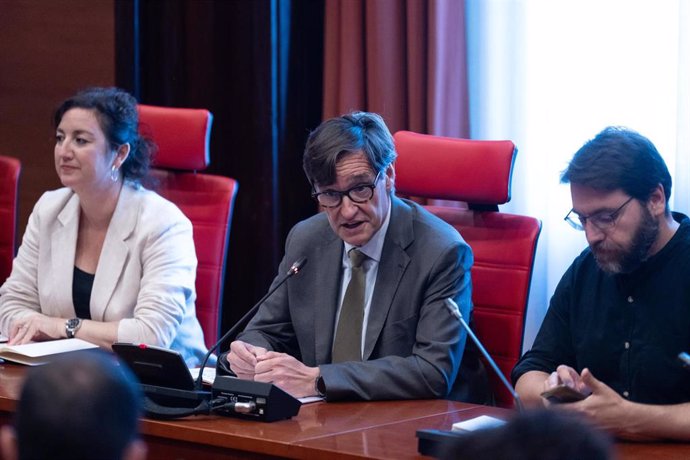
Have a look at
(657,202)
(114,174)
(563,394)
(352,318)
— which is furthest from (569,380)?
(114,174)

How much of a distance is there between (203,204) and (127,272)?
418mm

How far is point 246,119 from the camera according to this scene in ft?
14.8

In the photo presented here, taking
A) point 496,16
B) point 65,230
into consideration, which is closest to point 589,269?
point 496,16

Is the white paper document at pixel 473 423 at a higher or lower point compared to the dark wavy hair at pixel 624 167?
lower

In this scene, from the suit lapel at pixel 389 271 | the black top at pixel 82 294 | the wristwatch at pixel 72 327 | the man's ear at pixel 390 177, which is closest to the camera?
the suit lapel at pixel 389 271

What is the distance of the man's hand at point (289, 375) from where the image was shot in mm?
2791

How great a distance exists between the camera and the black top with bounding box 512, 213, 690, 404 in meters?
2.65

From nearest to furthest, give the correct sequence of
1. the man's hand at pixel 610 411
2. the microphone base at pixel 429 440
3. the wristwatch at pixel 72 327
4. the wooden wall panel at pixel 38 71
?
the microphone base at pixel 429 440
the man's hand at pixel 610 411
the wristwatch at pixel 72 327
the wooden wall panel at pixel 38 71

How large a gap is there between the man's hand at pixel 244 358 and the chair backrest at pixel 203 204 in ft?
2.99

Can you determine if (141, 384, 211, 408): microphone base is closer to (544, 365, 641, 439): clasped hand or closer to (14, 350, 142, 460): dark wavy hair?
(544, 365, 641, 439): clasped hand


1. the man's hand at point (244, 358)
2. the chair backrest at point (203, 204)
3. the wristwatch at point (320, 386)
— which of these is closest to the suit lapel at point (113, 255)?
the chair backrest at point (203, 204)

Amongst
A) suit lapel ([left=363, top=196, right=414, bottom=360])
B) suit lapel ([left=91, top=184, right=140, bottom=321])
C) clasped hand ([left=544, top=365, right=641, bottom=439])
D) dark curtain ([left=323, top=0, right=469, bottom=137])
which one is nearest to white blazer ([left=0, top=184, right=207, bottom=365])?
suit lapel ([left=91, top=184, right=140, bottom=321])

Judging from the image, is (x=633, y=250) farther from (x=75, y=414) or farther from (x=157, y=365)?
(x=75, y=414)

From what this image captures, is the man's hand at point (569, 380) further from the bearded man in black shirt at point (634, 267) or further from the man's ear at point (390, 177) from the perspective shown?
the man's ear at point (390, 177)
